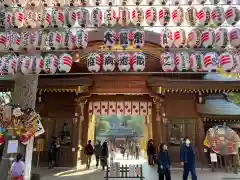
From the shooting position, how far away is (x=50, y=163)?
12289 millimetres

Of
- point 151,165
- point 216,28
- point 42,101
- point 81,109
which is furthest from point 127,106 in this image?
point 216,28

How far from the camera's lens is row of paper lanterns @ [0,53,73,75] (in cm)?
845

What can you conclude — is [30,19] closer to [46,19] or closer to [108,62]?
[46,19]

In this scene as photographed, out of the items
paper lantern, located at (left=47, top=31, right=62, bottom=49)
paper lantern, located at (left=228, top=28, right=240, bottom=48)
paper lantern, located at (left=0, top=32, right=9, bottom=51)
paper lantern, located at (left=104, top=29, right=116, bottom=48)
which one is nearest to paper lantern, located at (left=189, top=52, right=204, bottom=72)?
paper lantern, located at (left=228, top=28, right=240, bottom=48)

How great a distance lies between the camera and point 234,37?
8.30 meters

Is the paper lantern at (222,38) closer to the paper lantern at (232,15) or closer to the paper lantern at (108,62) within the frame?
the paper lantern at (232,15)

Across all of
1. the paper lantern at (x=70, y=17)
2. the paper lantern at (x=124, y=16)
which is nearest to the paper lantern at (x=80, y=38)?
the paper lantern at (x=70, y=17)

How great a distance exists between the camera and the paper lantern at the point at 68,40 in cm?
885

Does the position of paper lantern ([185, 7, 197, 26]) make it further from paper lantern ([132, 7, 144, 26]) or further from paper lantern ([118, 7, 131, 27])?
paper lantern ([118, 7, 131, 27])

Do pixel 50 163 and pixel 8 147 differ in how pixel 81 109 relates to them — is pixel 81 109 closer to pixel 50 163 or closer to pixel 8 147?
pixel 50 163

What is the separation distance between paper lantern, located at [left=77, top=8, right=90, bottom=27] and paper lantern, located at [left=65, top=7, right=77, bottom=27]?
16 centimetres

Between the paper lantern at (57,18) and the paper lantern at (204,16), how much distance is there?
17.3ft

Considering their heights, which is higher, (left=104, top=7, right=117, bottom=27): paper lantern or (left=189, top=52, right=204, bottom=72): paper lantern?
(left=104, top=7, right=117, bottom=27): paper lantern

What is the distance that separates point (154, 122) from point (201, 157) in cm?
321
